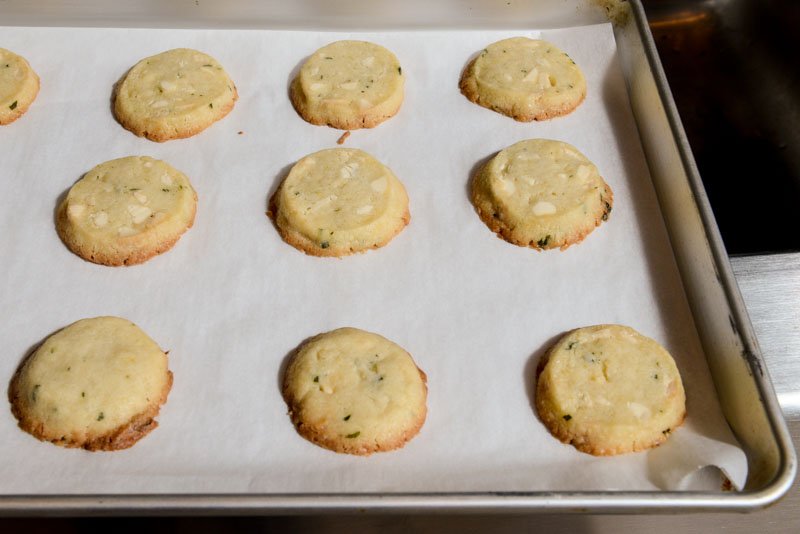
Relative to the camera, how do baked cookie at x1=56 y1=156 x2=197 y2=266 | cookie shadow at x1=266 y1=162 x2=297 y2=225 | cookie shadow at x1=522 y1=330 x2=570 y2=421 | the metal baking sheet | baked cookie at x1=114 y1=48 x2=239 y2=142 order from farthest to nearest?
baked cookie at x1=114 y1=48 x2=239 y2=142, cookie shadow at x1=266 y1=162 x2=297 y2=225, baked cookie at x1=56 y1=156 x2=197 y2=266, cookie shadow at x1=522 y1=330 x2=570 y2=421, the metal baking sheet

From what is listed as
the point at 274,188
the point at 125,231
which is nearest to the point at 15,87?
the point at 125,231

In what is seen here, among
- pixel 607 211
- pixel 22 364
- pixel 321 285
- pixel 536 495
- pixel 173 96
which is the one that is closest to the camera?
pixel 536 495

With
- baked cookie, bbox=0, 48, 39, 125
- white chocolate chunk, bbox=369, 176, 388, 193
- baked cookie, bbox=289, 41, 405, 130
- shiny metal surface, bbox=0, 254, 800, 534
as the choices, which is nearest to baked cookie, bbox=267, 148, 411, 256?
white chocolate chunk, bbox=369, 176, 388, 193

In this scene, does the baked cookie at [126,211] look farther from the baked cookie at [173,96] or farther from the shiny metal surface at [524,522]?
the shiny metal surface at [524,522]

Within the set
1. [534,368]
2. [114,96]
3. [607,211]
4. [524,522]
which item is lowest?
[524,522]

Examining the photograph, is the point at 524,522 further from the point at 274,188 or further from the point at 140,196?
the point at 140,196

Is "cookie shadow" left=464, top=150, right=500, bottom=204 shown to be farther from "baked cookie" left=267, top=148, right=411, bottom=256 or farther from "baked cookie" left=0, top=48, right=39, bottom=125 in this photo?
"baked cookie" left=0, top=48, right=39, bottom=125

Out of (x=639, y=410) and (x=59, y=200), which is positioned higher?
(x=59, y=200)
